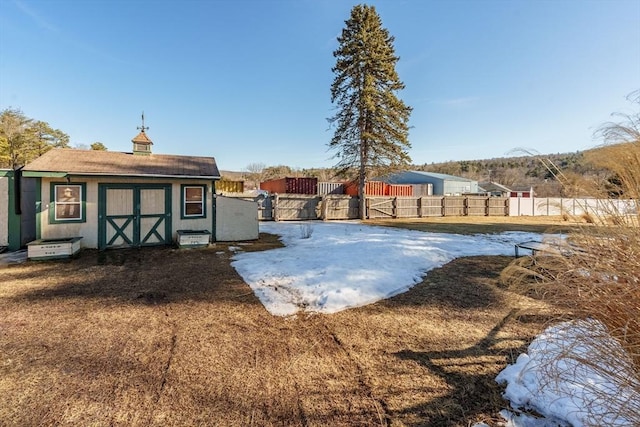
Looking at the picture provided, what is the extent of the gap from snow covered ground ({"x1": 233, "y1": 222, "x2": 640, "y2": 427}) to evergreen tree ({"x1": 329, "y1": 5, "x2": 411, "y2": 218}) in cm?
844

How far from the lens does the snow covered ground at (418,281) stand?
1591mm

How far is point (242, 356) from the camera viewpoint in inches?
124

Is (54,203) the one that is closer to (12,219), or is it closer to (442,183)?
(12,219)

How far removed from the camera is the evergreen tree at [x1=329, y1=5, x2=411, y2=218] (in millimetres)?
17594

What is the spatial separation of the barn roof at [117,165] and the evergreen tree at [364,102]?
993 cm

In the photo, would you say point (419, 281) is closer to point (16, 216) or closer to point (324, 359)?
point (324, 359)

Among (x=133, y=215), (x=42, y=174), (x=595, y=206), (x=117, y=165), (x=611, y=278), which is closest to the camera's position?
(x=611, y=278)

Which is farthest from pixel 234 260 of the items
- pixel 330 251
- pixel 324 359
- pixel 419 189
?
pixel 419 189

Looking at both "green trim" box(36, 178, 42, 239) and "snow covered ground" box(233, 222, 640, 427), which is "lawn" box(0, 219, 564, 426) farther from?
"green trim" box(36, 178, 42, 239)

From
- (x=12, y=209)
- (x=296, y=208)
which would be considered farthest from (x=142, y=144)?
(x=296, y=208)

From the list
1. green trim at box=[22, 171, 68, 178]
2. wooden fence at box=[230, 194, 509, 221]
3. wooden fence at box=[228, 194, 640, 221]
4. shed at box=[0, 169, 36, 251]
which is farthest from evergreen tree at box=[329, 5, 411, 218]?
shed at box=[0, 169, 36, 251]

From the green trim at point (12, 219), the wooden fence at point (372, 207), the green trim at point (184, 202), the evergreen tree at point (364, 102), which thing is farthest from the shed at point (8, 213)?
the evergreen tree at point (364, 102)

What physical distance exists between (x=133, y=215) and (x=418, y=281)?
28.8 feet

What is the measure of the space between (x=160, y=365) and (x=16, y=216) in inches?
375
